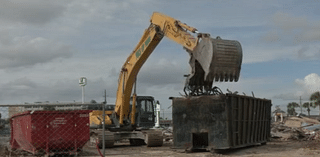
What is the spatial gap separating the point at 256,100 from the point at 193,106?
413cm

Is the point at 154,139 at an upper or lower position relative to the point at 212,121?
lower

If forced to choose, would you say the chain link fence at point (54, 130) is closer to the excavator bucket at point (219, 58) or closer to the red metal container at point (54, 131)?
the red metal container at point (54, 131)

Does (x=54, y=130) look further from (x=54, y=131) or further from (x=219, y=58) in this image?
(x=219, y=58)

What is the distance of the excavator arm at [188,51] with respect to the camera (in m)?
14.2

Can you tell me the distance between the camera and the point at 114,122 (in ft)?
69.5

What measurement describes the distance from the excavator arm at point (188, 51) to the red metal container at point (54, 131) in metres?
4.57

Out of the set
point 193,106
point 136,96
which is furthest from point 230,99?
point 136,96

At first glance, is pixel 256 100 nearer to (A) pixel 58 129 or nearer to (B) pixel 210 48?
(B) pixel 210 48

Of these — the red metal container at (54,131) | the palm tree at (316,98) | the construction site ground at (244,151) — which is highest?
the palm tree at (316,98)

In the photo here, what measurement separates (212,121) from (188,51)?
9.53 ft

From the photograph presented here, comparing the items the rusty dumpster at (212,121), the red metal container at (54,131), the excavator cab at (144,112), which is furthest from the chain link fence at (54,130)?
the excavator cab at (144,112)

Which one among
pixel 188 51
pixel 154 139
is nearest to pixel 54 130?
pixel 188 51

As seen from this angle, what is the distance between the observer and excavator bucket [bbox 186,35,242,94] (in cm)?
1402

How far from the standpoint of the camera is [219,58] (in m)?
14.0
